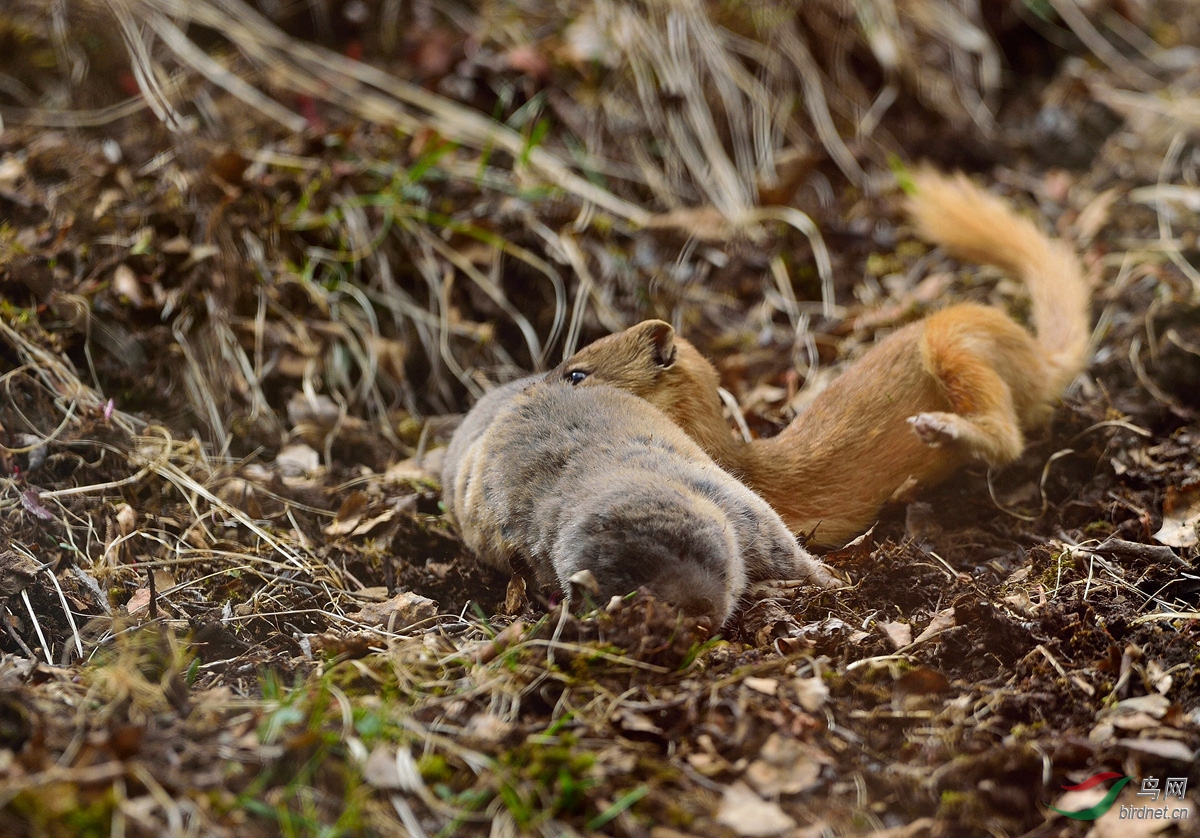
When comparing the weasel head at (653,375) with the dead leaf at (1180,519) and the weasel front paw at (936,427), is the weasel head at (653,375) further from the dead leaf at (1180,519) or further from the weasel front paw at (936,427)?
the dead leaf at (1180,519)

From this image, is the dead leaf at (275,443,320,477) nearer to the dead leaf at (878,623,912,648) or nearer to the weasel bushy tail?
the dead leaf at (878,623,912,648)

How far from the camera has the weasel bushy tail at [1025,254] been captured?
4.16 meters

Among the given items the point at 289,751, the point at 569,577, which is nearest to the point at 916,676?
the point at 569,577

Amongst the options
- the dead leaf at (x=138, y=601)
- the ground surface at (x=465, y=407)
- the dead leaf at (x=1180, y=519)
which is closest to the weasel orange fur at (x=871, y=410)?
the ground surface at (x=465, y=407)

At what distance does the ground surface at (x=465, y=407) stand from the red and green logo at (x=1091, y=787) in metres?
0.02

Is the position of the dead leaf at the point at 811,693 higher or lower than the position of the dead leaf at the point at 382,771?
lower

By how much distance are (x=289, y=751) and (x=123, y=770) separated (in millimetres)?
345

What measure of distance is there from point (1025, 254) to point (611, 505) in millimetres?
2784

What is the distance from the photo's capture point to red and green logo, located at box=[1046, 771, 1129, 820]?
7.17 ft

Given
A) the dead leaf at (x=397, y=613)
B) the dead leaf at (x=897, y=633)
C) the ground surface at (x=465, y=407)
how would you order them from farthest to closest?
the dead leaf at (x=397, y=613), the dead leaf at (x=897, y=633), the ground surface at (x=465, y=407)

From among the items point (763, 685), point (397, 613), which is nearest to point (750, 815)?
point (763, 685)

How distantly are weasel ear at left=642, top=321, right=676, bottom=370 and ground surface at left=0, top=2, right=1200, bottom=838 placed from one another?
0.91 m

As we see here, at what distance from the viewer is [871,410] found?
12.0ft

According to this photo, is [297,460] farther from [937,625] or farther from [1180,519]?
[1180,519]
